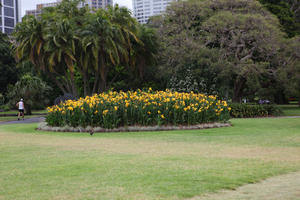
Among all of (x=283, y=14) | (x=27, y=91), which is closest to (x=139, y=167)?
(x=27, y=91)

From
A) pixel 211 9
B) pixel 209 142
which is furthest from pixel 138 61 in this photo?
pixel 209 142

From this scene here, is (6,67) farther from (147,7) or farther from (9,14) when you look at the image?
(147,7)

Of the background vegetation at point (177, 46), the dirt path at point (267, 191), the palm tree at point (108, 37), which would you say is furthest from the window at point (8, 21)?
the dirt path at point (267, 191)

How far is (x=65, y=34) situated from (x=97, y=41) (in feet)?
9.61

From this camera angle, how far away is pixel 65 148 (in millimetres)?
11656

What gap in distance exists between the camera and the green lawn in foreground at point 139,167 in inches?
247

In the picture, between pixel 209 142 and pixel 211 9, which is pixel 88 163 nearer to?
pixel 209 142

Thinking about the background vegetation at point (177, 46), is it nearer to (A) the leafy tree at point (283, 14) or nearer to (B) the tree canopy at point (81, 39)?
(B) the tree canopy at point (81, 39)

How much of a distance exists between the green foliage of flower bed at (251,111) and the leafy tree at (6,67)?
31.0 metres

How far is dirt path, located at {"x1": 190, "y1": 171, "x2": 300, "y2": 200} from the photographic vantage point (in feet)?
19.1

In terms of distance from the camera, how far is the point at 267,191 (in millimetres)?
6230

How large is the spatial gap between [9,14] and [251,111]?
143587mm

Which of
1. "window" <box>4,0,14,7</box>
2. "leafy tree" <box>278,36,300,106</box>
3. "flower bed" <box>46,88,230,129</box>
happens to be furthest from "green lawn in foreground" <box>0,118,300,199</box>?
"window" <box>4,0,14,7</box>

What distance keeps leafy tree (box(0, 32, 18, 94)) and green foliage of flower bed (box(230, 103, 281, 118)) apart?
31.0m
